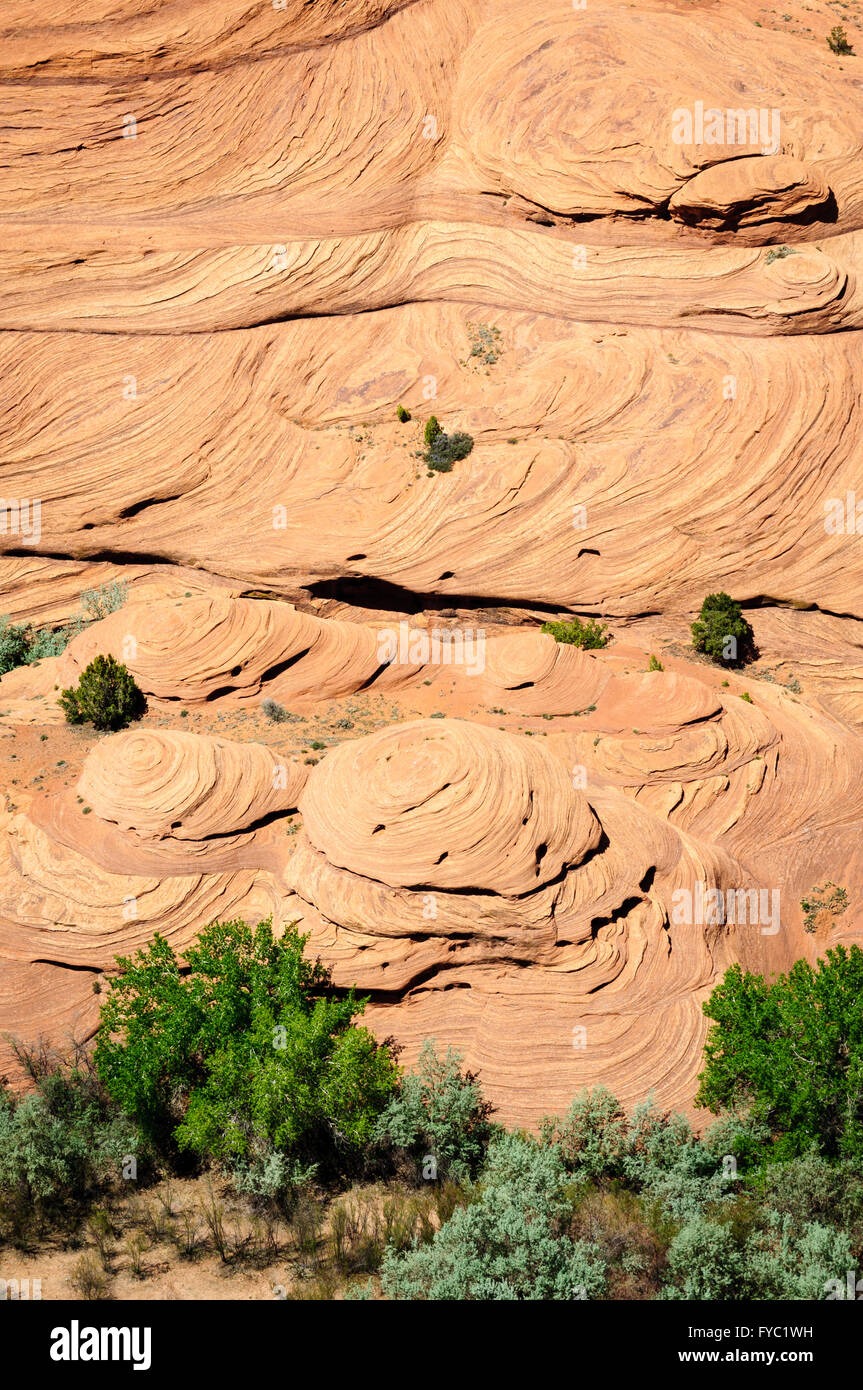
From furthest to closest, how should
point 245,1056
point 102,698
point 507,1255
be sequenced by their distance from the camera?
point 102,698 → point 245,1056 → point 507,1255

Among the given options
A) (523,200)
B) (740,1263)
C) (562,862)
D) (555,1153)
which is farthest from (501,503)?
(740,1263)

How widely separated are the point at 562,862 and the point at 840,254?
70.8 feet

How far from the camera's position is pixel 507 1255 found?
21016mm

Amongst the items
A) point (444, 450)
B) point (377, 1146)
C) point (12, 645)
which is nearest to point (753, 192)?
point (444, 450)

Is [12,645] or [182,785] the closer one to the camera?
[182,785]

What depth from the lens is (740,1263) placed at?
20.8 m

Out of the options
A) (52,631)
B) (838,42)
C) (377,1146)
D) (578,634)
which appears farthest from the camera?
(838,42)

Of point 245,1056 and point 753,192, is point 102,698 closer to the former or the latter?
point 245,1056

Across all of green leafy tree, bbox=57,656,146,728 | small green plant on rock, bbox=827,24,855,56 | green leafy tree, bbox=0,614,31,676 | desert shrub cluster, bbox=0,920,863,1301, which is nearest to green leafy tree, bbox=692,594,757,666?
desert shrub cluster, bbox=0,920,863,1301

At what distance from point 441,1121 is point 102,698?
1404 centimetres

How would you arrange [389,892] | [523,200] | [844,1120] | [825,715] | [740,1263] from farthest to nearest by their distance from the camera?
[523,200], [825,715], [389,892], [844,1120], [740,1263]

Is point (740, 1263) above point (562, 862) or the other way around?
the other way around

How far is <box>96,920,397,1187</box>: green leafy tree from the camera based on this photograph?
2319cm

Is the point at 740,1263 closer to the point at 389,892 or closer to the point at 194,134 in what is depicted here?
the point at 389,892
